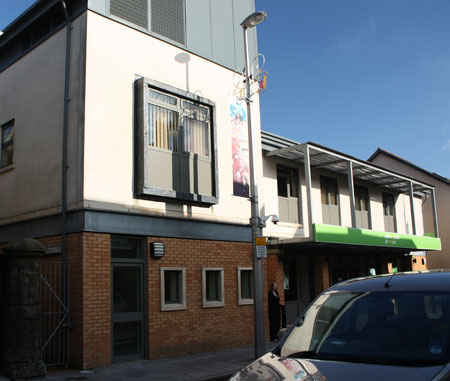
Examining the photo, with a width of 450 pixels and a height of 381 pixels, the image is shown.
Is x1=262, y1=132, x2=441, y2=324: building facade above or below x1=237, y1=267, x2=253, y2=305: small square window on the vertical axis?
above

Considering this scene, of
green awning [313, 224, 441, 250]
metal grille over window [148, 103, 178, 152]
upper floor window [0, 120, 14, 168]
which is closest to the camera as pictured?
metal grille over window [148, 103, 178, 152]

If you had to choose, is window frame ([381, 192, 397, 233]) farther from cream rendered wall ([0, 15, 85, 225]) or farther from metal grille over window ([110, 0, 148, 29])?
cream rendered wall ([0, 15, 85, 225])

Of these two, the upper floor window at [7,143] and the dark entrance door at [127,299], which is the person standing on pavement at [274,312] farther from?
the upper floor window at [7,143]

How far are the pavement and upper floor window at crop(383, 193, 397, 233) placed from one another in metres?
14.4

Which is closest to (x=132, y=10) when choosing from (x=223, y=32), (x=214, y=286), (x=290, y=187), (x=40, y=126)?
(x=223, y=32)

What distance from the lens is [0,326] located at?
9711mm

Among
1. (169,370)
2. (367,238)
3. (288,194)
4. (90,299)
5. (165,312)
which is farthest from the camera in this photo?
(288,194)

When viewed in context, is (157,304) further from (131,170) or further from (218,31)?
(218,31)

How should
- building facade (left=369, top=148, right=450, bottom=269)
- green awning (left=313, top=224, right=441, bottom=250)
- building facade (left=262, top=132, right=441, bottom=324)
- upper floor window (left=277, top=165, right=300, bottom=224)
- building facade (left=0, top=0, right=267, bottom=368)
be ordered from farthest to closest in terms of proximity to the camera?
building facade (left=369, top=148, right=450, bottom=269), upper floor window (left=277, top=165, right=300, bottom=224), building facade (left=262, top=132, right=441, bottom=324), green awning (left=313, top=224, right=441, bottom=250), building facade (left=0, top=0, right=267, bottom=368)

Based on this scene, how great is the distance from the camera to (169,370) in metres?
10.1

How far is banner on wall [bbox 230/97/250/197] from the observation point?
1373 cm

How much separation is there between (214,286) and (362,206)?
37.1ft

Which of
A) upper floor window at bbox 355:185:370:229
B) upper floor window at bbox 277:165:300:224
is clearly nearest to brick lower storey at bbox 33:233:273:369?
upper floor window at bbox 277:165:300:224

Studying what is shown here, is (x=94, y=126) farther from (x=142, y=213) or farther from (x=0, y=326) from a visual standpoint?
(x=0, y=326)
